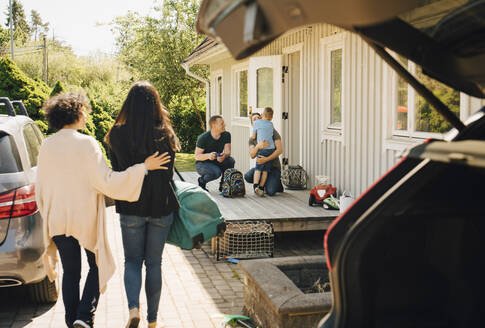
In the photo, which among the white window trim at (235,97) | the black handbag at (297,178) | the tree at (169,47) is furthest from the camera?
the tree at (169,47)

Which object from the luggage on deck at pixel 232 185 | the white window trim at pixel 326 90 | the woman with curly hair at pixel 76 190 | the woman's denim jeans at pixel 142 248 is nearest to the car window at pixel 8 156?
the woman with curly hair at pixel 76 190

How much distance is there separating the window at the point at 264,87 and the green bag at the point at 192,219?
7701mm

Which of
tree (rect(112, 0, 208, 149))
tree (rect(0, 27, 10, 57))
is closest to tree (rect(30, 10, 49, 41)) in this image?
tree (rect(0, 27, 10, 57))

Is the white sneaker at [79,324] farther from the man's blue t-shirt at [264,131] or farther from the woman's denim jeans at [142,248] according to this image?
the man's blue t-shirt at [264,131]

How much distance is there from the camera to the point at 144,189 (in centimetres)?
455

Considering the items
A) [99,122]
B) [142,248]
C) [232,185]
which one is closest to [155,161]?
[142,248]

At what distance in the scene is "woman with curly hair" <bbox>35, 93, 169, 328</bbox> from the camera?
4426 mm

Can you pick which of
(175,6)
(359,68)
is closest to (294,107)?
(359,68)

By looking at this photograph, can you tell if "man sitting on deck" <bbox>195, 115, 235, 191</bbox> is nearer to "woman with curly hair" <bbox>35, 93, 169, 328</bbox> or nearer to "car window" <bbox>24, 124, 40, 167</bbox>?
"car window" <bbox>24, 124, 40, 167</bbox>

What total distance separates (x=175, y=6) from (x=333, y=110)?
66.7 feet

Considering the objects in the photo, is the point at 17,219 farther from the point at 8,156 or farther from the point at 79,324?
the point at 79,324

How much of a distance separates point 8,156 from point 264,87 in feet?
25.7

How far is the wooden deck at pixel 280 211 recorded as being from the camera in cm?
791

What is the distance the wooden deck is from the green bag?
2843 millimetres
